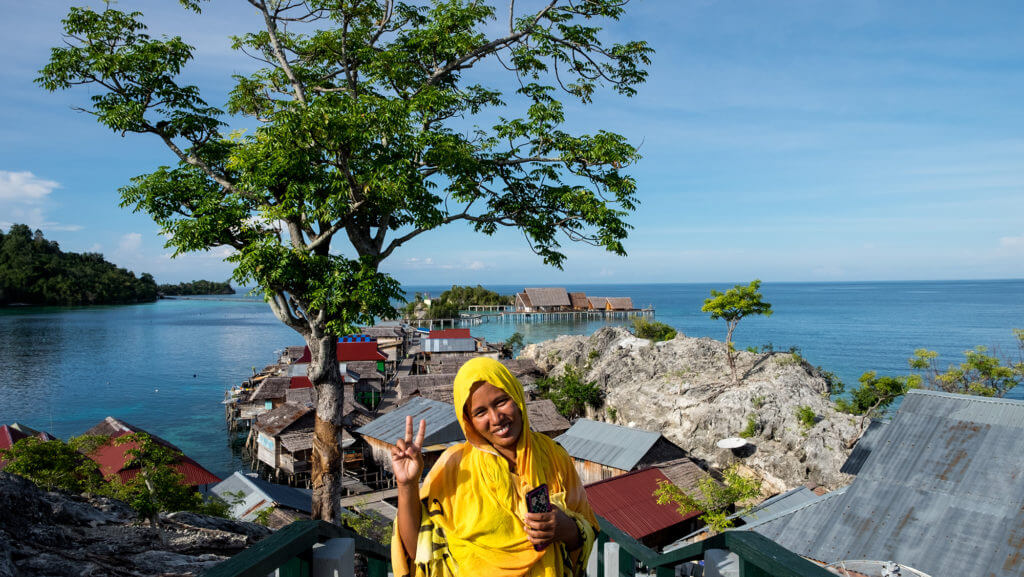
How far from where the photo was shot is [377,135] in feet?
22.4

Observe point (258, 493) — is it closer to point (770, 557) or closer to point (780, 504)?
point (780, 504)

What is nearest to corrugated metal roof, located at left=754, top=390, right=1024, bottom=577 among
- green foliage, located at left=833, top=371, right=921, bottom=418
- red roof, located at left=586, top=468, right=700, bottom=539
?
red roof, located at left=586, top=468, right=700, bottom=539

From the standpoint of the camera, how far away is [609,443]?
21.6 meters

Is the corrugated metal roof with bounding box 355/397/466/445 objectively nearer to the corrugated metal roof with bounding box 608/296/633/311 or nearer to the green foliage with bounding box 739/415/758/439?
the green foliage with bounding box 739/415/758/439

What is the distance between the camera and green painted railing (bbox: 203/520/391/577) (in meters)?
1.55

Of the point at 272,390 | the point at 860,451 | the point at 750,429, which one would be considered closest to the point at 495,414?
the point at 860,451

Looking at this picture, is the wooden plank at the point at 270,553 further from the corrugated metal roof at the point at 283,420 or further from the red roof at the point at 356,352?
the red roof at the point at 356,352

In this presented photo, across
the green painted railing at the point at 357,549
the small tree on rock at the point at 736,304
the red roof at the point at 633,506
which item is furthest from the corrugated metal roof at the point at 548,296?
the green painted railing at the point at 357,549

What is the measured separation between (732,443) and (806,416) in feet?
11.3

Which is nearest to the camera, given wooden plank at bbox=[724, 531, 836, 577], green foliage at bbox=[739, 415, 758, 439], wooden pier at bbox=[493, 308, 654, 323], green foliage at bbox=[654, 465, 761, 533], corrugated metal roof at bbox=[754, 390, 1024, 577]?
wooden plank at bbox=[724, 531, 836, 577]

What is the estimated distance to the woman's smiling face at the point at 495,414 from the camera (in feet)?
7.54

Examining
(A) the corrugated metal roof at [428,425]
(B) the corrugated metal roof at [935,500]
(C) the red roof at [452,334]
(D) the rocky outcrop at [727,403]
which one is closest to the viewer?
(B) the corrugated metal roof at [935,500]

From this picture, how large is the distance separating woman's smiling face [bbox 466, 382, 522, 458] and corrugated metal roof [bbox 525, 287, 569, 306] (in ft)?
306

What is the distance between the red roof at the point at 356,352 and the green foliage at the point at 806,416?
2934 cm
